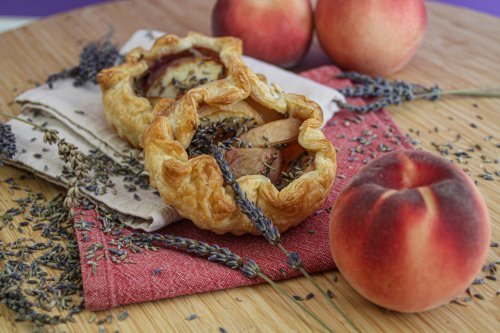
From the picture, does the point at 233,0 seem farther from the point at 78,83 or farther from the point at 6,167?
the point at 6,167

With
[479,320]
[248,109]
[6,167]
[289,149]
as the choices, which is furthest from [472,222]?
[6,167]

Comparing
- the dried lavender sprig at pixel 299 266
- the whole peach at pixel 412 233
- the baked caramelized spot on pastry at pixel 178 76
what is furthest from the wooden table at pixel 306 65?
the baked caramelized spot on pastry at pixel 178 76

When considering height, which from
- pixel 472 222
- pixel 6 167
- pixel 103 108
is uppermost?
pixel 472 222

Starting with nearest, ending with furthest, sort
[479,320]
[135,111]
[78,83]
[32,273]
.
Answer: [479,320], [32,273], [135,111], [78,83]

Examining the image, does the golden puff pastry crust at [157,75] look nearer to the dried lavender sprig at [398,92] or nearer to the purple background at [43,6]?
the dried lavender sprig at [398,92]

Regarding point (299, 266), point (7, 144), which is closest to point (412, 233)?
point (299, 266)

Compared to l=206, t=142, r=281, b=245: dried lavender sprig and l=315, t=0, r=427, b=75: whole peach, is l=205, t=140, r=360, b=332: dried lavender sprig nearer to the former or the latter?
l=206, t=142, r=281, b=245: dried lavender sprig
